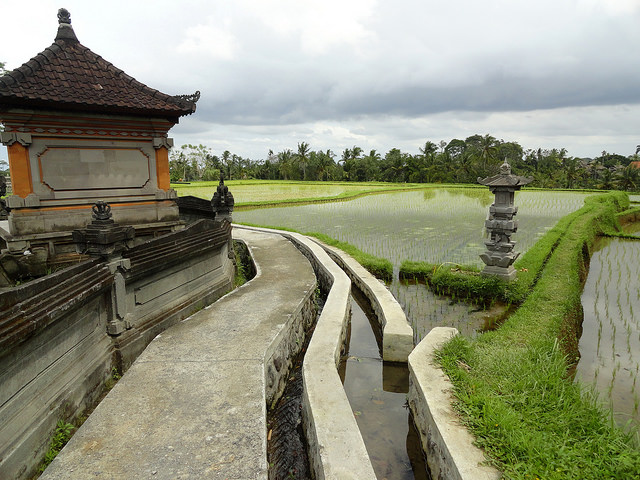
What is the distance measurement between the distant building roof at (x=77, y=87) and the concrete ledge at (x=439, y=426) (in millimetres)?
5866

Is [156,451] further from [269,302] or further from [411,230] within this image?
[411,230]

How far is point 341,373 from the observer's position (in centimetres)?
525

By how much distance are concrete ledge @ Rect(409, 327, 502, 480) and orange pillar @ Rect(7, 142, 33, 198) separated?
637cm

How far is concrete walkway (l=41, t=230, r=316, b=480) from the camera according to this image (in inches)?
106

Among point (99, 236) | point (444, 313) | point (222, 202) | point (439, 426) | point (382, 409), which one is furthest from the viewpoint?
point (222, 202)

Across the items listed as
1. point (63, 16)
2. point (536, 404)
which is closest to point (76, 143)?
point (63, 16)

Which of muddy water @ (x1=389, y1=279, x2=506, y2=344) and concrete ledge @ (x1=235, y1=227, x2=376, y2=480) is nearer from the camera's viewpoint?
concrete ledge @ (x1=235, y1=227, x2=376, y2=480)

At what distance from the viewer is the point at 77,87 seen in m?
5.97

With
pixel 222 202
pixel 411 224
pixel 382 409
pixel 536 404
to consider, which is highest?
pixel 222 202

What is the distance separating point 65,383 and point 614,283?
11.0 metres

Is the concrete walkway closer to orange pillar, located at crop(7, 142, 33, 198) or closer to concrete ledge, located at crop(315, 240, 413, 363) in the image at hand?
concrete ledge, located at crop(315, 240, 413, 363)

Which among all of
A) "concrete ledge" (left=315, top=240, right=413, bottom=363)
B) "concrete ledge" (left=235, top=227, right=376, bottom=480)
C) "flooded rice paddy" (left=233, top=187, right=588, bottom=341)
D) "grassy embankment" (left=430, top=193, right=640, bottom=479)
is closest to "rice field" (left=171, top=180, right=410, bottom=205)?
"flooded rice paddy" (left=233, top=187, right=588, bottom=341)

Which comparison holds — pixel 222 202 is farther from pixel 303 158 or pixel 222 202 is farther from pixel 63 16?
pixel 303 158

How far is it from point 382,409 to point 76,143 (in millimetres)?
6383
